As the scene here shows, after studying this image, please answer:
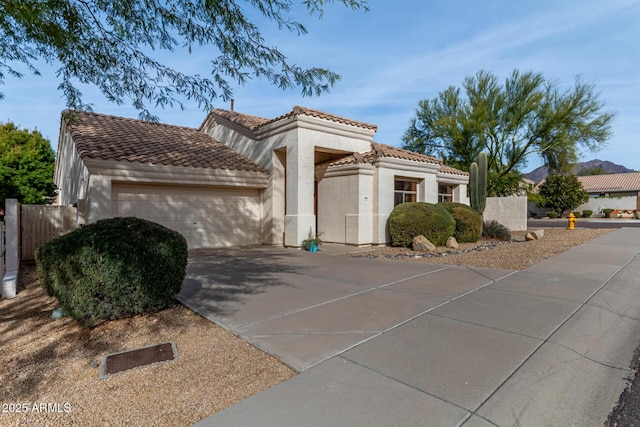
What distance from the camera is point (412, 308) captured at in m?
5.16

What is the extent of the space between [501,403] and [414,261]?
22.6 feet

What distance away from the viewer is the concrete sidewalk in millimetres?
2723

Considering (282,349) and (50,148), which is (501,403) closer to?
(282,349)

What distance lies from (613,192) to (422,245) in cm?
5089

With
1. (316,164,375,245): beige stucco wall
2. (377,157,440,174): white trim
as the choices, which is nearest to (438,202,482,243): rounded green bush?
(377,157,440,174): white trim

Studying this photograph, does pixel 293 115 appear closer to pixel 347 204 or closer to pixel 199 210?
pixel 347 204

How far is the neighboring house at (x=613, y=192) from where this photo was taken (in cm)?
4030

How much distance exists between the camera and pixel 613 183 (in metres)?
48.3

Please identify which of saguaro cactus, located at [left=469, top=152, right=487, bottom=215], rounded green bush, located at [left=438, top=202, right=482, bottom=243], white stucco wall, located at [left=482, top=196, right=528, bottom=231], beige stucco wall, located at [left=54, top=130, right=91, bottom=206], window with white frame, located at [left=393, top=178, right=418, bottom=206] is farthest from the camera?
white stucco wall, located at [left=482, top=196, right=528, bottom=231]

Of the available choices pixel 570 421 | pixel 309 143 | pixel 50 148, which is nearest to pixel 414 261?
pixel 309 143

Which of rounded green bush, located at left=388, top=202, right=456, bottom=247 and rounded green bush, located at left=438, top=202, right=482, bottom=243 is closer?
rounded green bush, located at left=388, top=202, right=456, bottom=247

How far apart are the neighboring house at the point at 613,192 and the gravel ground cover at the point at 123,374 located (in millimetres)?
49456

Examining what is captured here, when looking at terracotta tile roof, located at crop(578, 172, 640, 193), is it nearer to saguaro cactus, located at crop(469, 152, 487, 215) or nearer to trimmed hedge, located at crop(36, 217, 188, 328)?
saguaro cactus, located at crop(469, 152, 487, 215)

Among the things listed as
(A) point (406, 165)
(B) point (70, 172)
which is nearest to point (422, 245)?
(A) point (406, 165)
